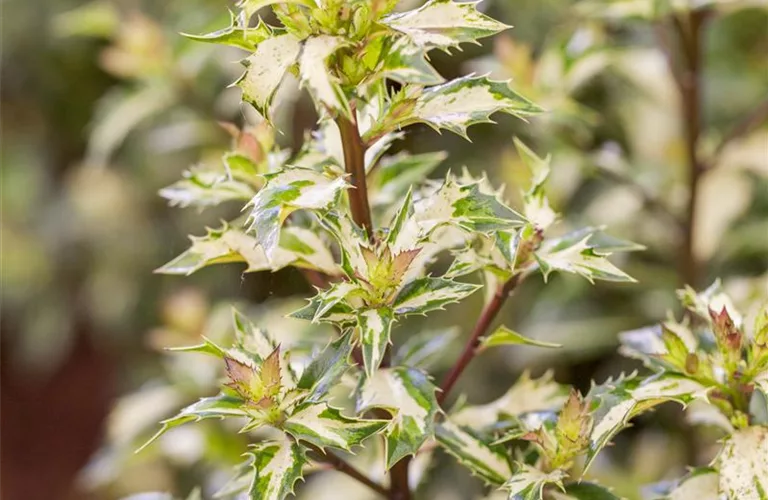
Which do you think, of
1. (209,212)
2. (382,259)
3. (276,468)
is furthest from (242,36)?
(209,212)

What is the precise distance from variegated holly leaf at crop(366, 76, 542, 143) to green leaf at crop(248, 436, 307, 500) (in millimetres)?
208

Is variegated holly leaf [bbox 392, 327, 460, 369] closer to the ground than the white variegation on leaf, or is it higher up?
closer to the ground

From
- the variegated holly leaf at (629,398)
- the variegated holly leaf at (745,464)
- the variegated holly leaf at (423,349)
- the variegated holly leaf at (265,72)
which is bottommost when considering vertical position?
the variegated holly leaf at (423,349)

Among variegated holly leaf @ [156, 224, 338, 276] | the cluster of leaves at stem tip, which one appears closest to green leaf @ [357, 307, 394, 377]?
the cluster of leaves at stem tip

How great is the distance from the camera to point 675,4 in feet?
3.27

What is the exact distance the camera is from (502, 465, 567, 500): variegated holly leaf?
0.62 m

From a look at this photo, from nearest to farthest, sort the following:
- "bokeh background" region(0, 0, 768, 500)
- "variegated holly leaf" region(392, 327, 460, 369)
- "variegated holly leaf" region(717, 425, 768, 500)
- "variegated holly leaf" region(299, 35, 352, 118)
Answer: "variegated holly leaf" region(299, 35, 352, 118)
"variegated holly leaf" region(717, 425, 768, 500)
"variegated holly leaf" region(392, 327, 460, 369)
"bokeh background" region(0, 0, 768, 500)

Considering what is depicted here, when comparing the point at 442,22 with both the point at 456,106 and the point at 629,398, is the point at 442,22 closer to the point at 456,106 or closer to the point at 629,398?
the point at 456,106

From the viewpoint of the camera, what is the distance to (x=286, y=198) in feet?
1.83

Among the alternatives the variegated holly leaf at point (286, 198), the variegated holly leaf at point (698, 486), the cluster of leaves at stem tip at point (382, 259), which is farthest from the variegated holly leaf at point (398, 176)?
the variegated holly leaf at point (698, 486)

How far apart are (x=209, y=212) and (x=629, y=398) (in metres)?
1.27

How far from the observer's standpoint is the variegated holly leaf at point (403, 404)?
1.94ft

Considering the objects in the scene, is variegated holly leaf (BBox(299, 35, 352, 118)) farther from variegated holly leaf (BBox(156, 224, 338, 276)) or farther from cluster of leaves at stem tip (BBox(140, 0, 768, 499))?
variegated holly leaf (BBox(156, 224, 338, 276))

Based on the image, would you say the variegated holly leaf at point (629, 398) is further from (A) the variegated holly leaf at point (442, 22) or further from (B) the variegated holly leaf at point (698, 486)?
(A) the variegated holly leaf at point (442, 22)
